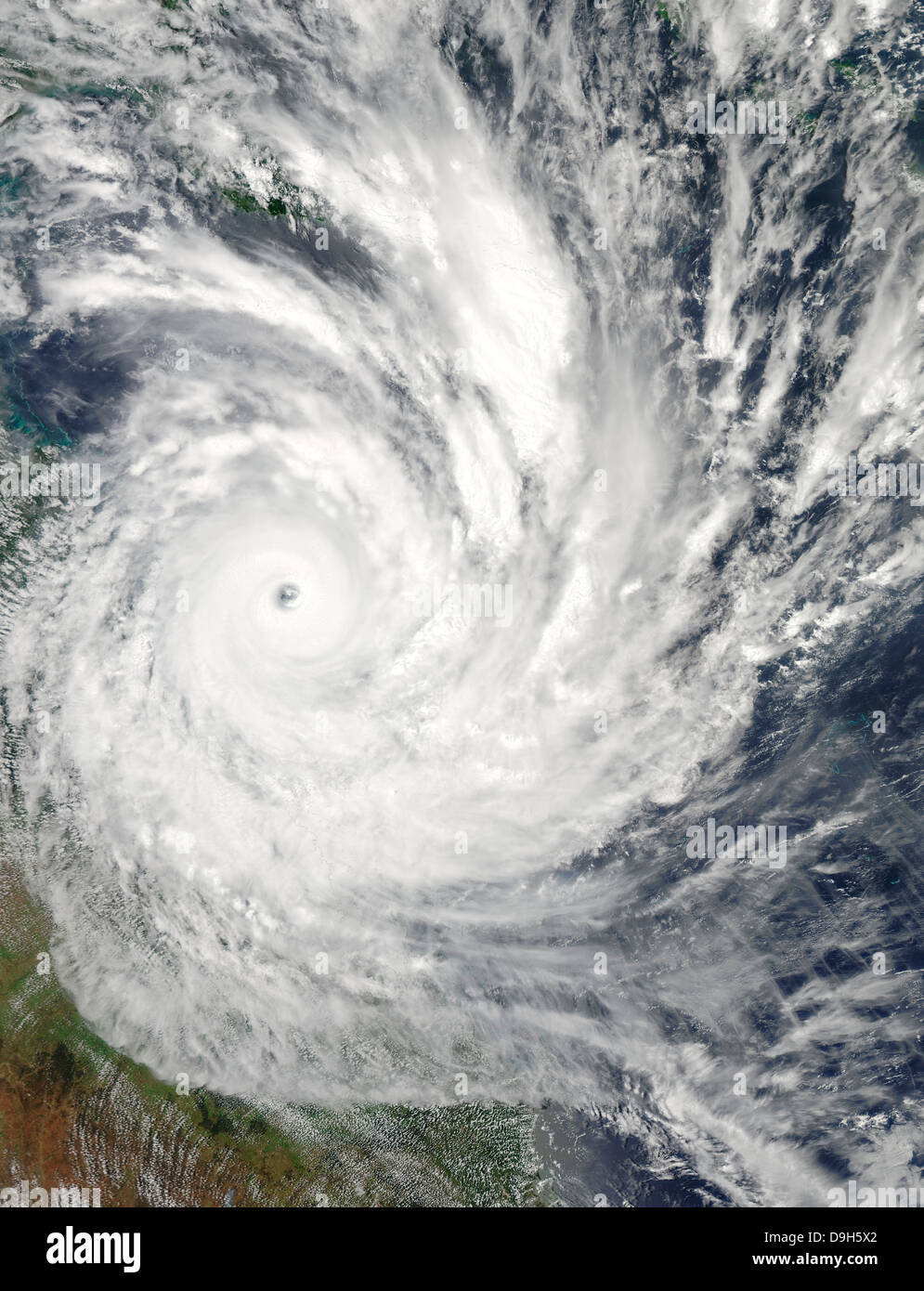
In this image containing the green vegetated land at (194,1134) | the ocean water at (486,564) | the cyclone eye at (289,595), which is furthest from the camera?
the cyclone eye at (289,595)

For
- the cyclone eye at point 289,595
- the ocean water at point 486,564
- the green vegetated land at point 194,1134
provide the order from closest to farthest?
the ocean water at point 486,564 < the green vegetated land at point 194,1134 < the cyclone eye at point 289,595

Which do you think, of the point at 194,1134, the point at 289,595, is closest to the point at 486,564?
the point at 289,595

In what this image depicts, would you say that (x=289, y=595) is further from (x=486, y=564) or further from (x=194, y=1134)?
(x=194, y=1134)

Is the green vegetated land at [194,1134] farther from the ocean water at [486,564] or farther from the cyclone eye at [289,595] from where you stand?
the cyclone eye at [289,595]

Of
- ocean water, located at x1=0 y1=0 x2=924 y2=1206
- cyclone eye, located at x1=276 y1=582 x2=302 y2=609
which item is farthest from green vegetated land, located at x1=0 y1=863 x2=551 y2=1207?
cyclone eye, located at x1=276 y1=582 x2=302 y2=609

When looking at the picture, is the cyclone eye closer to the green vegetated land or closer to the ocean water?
the ocean water

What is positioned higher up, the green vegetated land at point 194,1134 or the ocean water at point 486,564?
the ocean water at point 486,564

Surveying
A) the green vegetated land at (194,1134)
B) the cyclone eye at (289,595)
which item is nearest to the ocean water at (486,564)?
the cyclone eye at (289,595)

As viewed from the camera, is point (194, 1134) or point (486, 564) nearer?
point (194, 1134)
